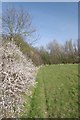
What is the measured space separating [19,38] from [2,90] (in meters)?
14.2

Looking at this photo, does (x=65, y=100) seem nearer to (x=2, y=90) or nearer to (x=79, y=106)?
(x=79, y=106)

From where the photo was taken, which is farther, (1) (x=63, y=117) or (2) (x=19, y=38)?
(2) (x=19, y=38)

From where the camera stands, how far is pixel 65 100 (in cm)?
1098

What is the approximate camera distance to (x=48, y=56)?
42.9 meters

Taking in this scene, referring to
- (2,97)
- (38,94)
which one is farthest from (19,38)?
(2,97)

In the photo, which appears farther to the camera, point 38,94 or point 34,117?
point 38,94

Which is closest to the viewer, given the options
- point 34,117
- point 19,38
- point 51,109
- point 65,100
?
point 34,117

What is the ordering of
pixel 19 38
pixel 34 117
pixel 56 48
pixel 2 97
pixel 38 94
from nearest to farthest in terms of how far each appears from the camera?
pixel 2 97 → pixel 34 117 → pixel 38 94 → pixel 19 38 → pixel 56 48

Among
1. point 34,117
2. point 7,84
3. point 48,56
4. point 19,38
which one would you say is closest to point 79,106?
point 34,117

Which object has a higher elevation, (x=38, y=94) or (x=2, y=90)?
(x=2, y=90)

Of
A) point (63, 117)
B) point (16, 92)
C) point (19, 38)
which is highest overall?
point (19, 38)

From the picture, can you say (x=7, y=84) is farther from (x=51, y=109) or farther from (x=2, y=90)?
(x=51, y=109)

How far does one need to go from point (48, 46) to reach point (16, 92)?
4590 cm

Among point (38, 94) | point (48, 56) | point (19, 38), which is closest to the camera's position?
point (38, 94)
